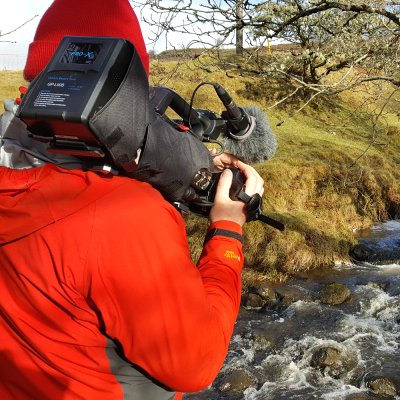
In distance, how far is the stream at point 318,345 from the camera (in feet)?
18.9

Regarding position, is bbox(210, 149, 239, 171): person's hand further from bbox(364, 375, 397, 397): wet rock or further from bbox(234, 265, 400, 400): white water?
bbox(364, 375, 397, 397): wet rock

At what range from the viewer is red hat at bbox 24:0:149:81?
1362mm

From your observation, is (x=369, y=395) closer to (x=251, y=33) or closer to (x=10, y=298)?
(x=251, y=33)

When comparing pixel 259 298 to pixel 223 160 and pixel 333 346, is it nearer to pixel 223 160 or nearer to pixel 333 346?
pixel 333 346

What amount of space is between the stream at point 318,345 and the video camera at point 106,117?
5039 mm

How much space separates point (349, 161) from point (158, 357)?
11800 millimetres

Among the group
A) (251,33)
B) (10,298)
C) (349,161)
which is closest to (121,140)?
(10,298)

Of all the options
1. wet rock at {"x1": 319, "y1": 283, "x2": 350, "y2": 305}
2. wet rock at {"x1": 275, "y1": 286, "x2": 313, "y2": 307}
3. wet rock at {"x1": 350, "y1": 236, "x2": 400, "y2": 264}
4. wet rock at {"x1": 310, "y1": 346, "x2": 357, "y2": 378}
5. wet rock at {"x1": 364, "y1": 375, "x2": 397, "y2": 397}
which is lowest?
wet rock at {"x1": 350, "y1": 236, "x2": 400, "y2": 264}

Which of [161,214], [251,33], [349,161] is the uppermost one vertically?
[161,214]

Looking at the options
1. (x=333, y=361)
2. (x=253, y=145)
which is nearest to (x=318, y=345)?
(x=333, y=361)

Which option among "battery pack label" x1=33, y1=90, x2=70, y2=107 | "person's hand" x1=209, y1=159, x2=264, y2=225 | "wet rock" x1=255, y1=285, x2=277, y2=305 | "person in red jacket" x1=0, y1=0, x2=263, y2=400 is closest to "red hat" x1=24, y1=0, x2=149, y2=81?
"person in red jacket" x1=0, y1=0, x2=263, y2=400

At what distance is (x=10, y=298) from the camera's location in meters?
1.22

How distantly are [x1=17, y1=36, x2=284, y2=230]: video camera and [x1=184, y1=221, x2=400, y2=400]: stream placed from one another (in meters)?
5.04

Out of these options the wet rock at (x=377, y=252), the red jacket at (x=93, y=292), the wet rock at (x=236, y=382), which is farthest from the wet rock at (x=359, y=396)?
the red jacket at (x=93, y=292)
